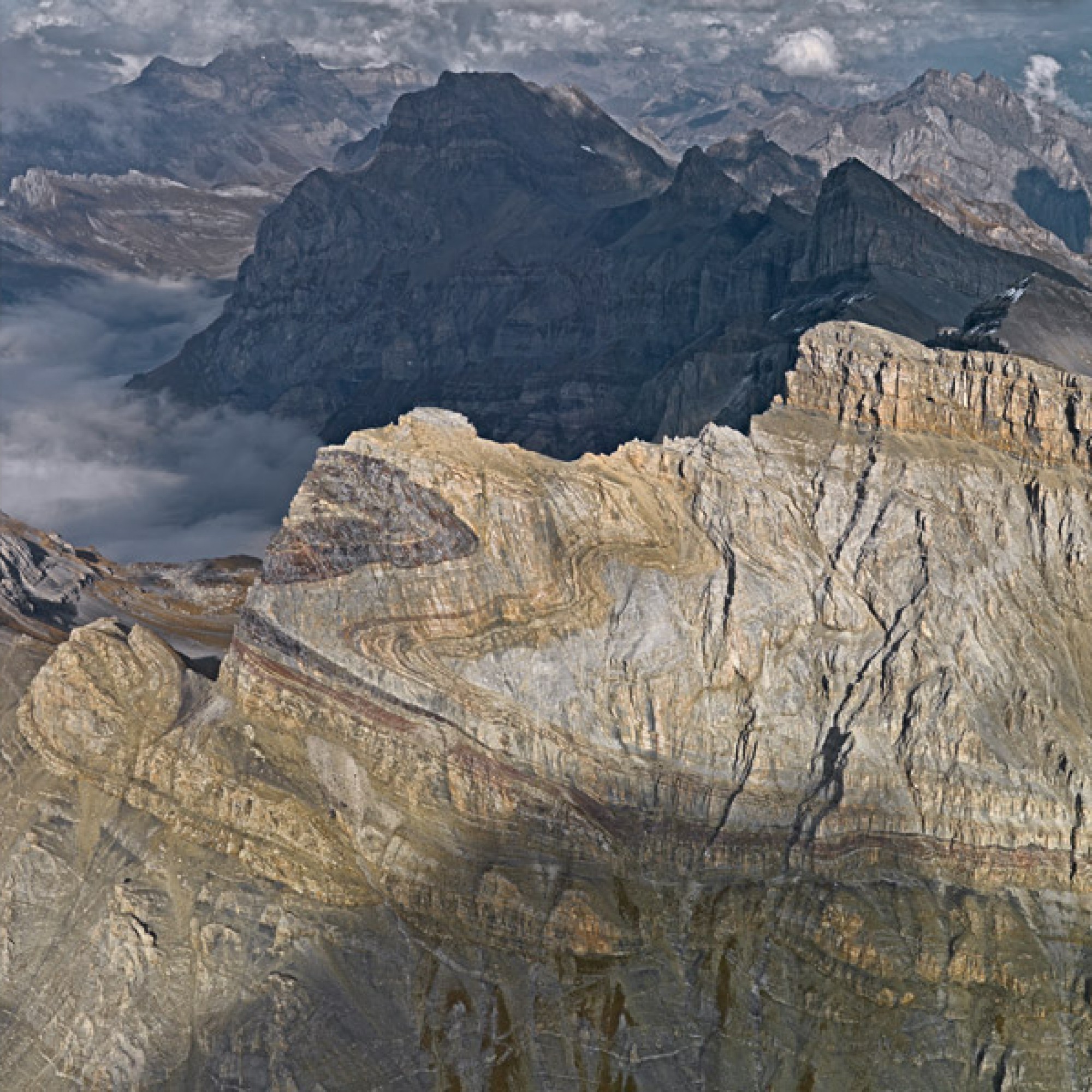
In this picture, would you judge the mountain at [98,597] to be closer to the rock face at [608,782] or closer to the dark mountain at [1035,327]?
the rock face at [608,782]

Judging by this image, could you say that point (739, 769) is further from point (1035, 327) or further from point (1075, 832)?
point (1035, 327)

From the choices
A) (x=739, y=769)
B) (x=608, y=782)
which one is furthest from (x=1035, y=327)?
(x=608, y=782)

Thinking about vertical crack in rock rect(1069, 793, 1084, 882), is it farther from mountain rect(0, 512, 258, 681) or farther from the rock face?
mountain rect(0, 512, 258, 681)

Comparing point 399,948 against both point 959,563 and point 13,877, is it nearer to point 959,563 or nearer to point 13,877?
point 13,877

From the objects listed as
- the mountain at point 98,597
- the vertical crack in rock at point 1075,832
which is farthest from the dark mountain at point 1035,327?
the mountain at point 98,597

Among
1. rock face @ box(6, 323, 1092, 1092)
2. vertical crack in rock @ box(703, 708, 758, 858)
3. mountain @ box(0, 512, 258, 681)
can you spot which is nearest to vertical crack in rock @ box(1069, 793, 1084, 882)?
rock face @ box(6, 323, 1092, 1092)

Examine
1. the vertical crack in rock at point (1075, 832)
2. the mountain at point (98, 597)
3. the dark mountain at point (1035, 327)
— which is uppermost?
the dark mountain at point (1035, 327)

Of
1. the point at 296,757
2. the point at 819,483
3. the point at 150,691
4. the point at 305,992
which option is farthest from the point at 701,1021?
the point at 150,691

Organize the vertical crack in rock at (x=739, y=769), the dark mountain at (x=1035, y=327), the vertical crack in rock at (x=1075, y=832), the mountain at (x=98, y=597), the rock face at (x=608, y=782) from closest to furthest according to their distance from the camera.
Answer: the rock face at (x=608, y=782) < the vertical crack in rock at (x=1075, y=832) < the vertical crack in rock at (x=739, y=769) < the mountain at (x=98, y=597) < the dark mountain at (x=1035, y=327)
